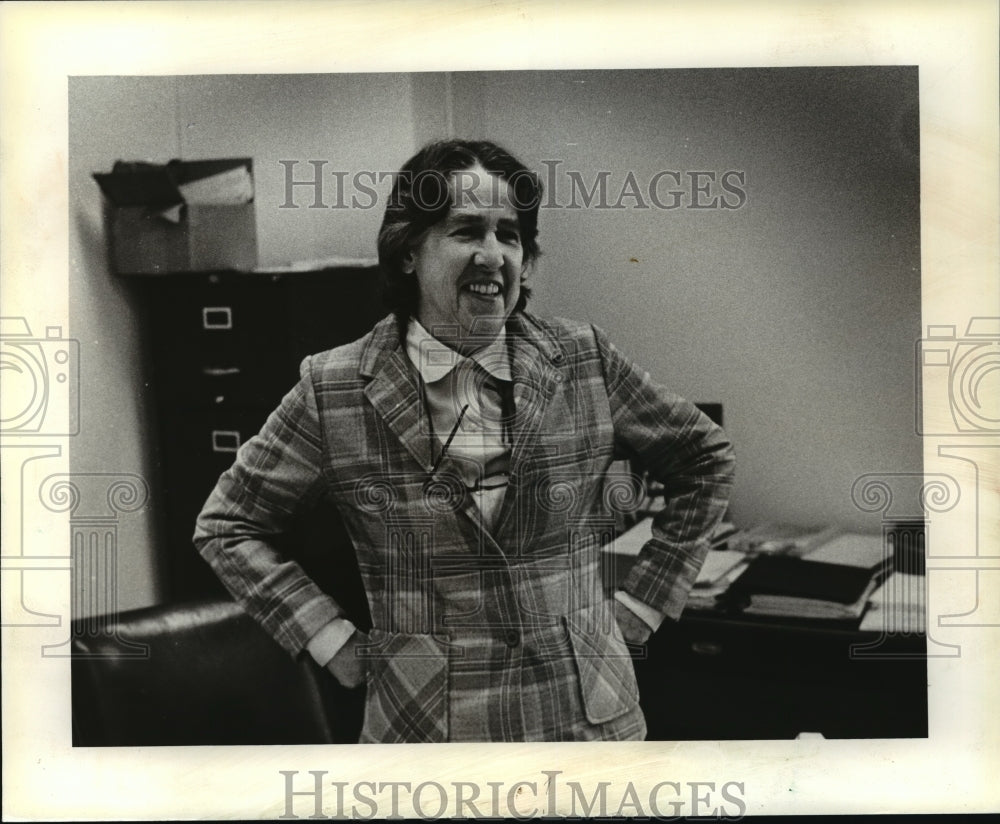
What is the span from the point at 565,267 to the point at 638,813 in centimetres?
101

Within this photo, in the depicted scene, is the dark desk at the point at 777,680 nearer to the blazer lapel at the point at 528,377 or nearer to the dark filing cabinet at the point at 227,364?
the blazer lapel at the point at 528,377

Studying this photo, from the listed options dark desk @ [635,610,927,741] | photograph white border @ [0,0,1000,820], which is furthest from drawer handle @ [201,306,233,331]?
dark desk @ [635,610,927,741]

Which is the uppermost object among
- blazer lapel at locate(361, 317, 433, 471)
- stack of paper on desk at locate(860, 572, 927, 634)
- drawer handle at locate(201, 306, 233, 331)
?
drawer handle at locate(201, 306, 233, 331)

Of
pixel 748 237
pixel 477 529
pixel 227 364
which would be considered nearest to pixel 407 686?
pixel 477 529

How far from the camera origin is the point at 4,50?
209cm

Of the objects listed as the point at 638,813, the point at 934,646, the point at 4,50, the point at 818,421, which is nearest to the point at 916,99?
the point at 818,421

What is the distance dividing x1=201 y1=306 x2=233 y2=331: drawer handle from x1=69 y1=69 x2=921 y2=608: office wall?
0.12 m

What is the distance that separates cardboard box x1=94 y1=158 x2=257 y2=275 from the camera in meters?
2.08

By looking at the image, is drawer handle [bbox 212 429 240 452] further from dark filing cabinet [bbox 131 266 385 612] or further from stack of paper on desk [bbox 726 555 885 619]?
stack of paper on desk [bbox 726 555 885 619]

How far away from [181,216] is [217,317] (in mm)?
195

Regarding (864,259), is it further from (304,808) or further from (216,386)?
(304,808)

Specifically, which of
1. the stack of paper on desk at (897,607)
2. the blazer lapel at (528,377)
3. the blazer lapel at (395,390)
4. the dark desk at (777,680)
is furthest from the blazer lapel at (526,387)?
the stack of paper on desk at (897,607)

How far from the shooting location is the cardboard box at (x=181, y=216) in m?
2.08

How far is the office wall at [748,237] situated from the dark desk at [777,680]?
217 mm
